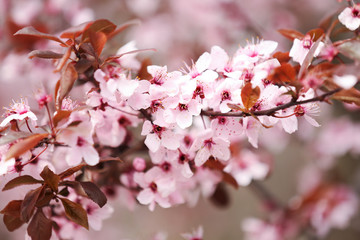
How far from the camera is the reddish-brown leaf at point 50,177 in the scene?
724mm

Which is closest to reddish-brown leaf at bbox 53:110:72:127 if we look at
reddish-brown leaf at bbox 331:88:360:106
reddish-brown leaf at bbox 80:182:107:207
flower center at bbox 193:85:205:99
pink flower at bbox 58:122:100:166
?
pink flower at bbox 58:122:100:166

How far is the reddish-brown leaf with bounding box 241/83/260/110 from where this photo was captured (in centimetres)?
68

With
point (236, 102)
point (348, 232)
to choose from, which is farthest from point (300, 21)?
point (236, 102)

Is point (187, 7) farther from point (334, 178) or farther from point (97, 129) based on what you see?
point (97, 129)

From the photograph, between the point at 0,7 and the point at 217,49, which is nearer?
the point at 217,49

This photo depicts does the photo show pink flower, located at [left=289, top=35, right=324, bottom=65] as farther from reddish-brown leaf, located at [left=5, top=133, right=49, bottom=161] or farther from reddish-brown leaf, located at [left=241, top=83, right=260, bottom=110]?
reddish-brown leaf, located at [left=5, top=133, right=49, bottom=161]

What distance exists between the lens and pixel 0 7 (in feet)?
5.16

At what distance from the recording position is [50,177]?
73cm

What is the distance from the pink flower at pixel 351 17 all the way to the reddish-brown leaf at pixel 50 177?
→ 0.61 meters

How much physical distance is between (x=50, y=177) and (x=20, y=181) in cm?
5

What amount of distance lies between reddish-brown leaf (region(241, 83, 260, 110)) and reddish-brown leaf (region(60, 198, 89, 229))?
35cm

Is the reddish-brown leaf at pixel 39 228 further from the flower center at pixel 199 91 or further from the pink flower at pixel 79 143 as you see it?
the flower center at pixel 199 91

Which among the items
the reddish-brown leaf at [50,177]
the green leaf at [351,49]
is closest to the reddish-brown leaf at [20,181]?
the reddish-brown leaf at [50,177]

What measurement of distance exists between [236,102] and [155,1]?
4.98 feet
